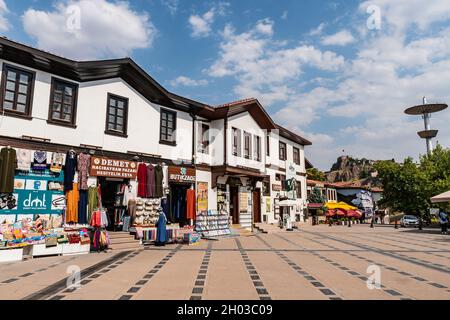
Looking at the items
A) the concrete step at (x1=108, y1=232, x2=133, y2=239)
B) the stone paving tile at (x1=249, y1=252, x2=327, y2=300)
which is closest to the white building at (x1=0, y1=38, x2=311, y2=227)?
the concrete step at (x1=108, y1=232, x2=133, y2=239)

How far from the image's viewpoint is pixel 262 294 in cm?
617

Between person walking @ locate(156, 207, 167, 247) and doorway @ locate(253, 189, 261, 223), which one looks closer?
person walking @ locate(156, 207, 167, 247)

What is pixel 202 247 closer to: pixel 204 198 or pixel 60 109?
pixel 204 198

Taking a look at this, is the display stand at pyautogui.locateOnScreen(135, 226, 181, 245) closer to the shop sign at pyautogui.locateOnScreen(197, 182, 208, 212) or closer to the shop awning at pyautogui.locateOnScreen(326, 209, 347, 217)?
the shop sign at pyautogui.locateOnScreen(197, 182, 208, 212)

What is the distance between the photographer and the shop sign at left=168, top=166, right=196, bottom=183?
52.8 feet

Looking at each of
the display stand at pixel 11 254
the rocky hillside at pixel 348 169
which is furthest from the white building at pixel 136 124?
the rocky hillside at pixel 348 169

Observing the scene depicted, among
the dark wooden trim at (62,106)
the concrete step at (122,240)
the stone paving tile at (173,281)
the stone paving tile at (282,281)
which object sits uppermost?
the dark wooden trim at (62,106)

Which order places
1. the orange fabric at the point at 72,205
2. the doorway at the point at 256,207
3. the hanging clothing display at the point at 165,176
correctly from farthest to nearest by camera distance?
the doorway at the point at 256,207
the hanging clothing display at the point at 165,176
the orange fabric at the point at 72,205

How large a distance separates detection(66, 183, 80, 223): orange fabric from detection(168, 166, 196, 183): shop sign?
15.9 ft

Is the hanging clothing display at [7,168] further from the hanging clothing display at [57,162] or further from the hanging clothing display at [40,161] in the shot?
the hanging clothing display at [57,162]

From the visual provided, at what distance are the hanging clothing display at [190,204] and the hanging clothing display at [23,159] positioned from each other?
7819mm

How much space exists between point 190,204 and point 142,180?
11.1 ft

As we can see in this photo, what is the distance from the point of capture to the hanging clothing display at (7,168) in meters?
10.4
